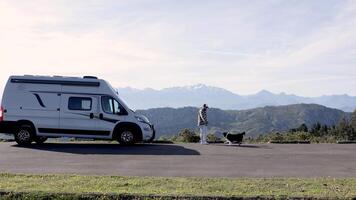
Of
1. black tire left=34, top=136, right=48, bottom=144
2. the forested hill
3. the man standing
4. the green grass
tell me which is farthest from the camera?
the forested hill

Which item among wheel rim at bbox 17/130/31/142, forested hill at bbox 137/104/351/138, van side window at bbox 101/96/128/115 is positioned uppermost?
forested hill at bbox 137/104/351/138

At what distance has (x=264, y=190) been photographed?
10.0 meters

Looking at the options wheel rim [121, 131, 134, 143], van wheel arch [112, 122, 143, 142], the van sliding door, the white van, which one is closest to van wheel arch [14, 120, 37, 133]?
the white van

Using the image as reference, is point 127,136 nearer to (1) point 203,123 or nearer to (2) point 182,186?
(1) point 203,123

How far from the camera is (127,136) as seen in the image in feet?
66.8

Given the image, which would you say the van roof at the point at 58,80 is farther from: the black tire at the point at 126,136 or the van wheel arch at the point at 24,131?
the black tire at the point at 126,136

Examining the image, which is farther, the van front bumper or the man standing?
the man standing

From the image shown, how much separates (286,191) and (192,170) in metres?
3.84

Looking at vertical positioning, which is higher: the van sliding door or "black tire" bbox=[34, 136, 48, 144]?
the van sliding door

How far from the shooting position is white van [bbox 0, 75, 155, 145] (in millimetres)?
20234

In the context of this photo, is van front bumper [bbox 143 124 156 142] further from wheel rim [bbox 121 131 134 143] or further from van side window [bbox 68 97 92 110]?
van side window [bbox 68 97 92 110]

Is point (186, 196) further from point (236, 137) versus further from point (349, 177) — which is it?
point (236, 137)

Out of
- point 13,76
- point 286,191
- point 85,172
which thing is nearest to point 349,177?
point 286,191

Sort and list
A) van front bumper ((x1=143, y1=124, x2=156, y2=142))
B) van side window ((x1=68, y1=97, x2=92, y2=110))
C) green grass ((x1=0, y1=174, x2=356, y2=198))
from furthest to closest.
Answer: van front bumper ((x1=143, y1=124, x2=156, y2=142)) → van side window ((x1=68, y1=97, x2=92, y2=110)) → green grass ((x1=0, y1=174, x2=356, y2=198))
